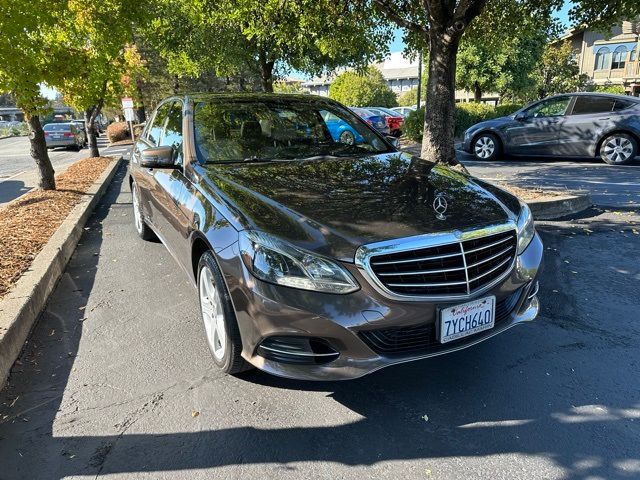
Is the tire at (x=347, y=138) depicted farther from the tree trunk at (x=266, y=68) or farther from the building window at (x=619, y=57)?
the building window at (x=619, y=57)

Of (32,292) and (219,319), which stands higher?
(219,319)

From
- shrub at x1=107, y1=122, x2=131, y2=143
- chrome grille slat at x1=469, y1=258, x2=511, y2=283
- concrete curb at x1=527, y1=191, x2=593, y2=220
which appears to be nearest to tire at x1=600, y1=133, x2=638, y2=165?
concrete curb at x1=527, y1=191, x2=593, y2=220

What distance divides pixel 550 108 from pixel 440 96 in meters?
4.86

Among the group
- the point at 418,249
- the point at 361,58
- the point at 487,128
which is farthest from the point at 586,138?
the point at 418,249

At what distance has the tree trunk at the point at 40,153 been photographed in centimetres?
823

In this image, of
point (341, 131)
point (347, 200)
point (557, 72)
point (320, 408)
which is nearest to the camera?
point (320, 408)

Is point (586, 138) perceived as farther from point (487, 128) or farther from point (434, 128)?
point (434, 128)

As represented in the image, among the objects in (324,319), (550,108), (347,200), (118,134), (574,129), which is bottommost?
(118,134)

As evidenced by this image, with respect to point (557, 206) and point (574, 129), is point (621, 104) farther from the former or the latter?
point (557, 206)

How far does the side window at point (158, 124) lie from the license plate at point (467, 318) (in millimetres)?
3506

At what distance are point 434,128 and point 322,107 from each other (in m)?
3.37

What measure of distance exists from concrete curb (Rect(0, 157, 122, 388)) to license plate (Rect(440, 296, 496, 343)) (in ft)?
8.66

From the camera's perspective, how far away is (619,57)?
38.7 m

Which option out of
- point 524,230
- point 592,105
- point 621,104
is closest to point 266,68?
point 592,105
